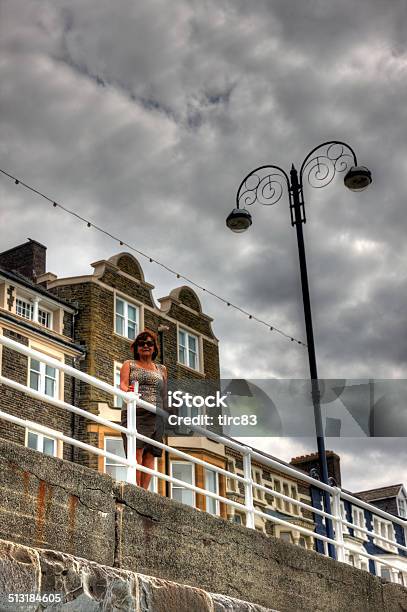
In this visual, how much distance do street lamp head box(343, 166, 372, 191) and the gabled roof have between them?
159 ft

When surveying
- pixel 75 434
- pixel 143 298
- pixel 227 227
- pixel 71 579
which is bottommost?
pixel 71 579

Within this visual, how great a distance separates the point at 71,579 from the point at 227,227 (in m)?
10.2

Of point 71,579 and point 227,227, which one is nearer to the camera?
point 71,579

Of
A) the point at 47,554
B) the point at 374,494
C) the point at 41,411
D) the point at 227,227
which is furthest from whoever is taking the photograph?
the point at 374,494

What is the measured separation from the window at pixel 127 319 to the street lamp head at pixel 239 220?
16728 mm

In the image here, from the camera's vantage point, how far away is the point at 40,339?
94.3 feet

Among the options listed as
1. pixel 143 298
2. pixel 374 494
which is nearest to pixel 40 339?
pixel 143 298

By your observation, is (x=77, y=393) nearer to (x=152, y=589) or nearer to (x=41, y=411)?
(x=41, y=411)

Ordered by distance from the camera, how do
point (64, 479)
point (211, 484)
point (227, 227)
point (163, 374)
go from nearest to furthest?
point (64, 479) → point (163, 374) → point (227, 227) → point (211, 484)

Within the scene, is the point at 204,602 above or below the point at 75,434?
below

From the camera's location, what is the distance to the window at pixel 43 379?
27.9 meters

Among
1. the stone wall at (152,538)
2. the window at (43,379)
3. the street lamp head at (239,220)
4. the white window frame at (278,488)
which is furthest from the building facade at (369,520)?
the stone wall at (152,538)

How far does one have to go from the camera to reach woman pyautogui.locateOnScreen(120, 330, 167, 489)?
788 centimetres

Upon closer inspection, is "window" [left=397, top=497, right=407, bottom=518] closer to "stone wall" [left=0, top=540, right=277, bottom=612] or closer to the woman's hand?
the woman's hand
